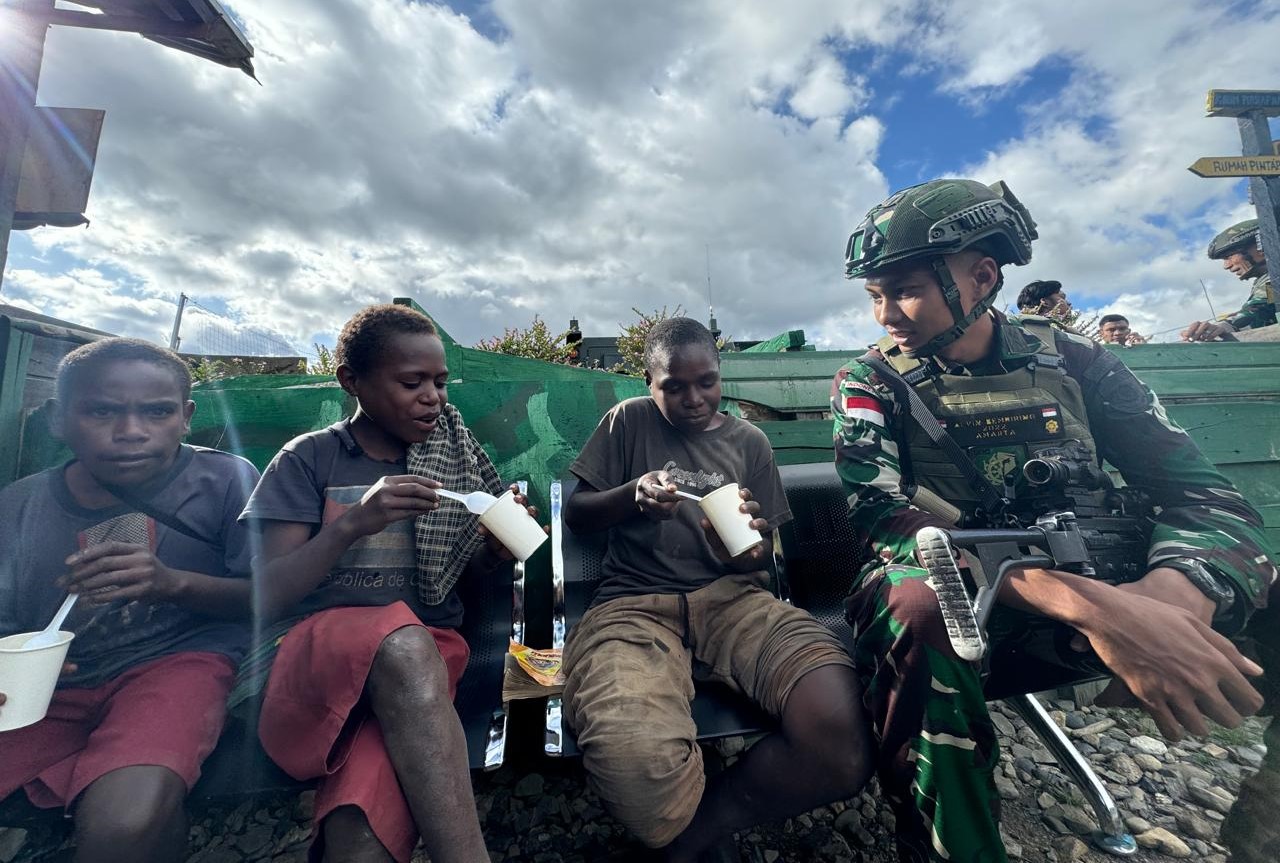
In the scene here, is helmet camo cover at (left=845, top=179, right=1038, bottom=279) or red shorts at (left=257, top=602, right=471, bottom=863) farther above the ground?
helmet camo cover at (left=845, top=179, right=1038, bottom=279)

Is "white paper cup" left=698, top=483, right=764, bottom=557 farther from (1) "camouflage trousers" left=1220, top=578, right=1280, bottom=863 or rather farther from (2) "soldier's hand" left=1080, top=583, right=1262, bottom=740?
(1) "camouflage trousers" left=1220, top=578, right=1280, bottom=863

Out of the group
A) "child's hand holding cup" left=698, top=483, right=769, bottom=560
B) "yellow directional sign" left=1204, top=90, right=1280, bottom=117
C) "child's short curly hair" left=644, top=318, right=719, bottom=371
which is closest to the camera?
"child's hand holding cup" left=698, top=483, right=769, bottom=560

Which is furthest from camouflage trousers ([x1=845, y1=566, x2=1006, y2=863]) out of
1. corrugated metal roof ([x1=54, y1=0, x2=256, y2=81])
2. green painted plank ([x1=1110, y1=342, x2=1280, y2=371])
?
corrugated metal roof ([x1=54, y1=0, x2=256, y2=81])

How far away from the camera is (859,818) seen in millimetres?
1801

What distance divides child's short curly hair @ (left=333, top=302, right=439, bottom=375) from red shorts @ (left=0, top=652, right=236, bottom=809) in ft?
3.05

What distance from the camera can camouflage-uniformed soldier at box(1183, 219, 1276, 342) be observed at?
204 inches

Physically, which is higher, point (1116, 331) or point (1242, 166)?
point (1242, 166)

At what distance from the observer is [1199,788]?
1.94 meters

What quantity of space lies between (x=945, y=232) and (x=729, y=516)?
3.80 feet

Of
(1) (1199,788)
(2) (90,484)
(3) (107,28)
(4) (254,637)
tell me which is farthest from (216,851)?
(3) (107,28)

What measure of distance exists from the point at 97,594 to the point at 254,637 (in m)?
0.36

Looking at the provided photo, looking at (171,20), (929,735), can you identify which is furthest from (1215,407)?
(171,20)

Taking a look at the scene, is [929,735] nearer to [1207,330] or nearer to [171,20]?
[171,20]

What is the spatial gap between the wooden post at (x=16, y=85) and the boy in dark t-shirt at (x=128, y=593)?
2.60 meters
